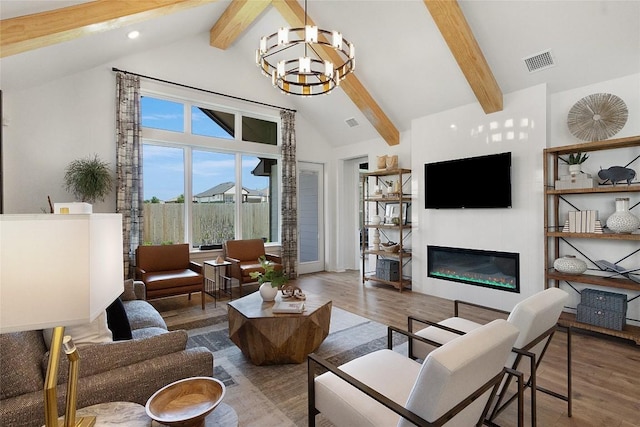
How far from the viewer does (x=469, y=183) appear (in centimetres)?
473

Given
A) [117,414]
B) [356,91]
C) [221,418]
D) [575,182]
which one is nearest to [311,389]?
[221,418]

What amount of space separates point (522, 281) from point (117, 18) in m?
5.52

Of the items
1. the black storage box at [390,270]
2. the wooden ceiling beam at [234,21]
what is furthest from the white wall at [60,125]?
the black storage box at [390,270]

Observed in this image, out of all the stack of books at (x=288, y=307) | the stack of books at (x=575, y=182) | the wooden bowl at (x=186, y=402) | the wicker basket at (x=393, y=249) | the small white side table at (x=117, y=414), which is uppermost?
the stack of books at (x=575, y=182)

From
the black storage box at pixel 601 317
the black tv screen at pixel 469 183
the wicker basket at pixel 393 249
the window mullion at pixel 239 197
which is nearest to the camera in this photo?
the black storage box at pixel 601 317

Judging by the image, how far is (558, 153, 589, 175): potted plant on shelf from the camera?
12.2 ft

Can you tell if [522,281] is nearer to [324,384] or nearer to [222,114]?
[324,384]

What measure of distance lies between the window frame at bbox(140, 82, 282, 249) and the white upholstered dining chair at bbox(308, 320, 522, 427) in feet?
14.9

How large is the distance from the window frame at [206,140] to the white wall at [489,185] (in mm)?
2826

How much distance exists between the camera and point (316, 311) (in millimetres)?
2926

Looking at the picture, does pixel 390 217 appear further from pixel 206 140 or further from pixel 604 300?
pixel 206 140

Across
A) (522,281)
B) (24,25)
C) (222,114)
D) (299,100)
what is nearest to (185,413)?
(24,25)

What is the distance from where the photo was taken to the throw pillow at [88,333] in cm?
165

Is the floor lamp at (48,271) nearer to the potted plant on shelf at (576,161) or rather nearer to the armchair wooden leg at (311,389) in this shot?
the armchair wooden leg at (311,389)
